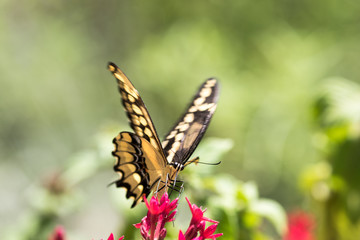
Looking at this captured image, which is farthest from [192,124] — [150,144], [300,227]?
[300,227]

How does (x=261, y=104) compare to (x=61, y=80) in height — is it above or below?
below

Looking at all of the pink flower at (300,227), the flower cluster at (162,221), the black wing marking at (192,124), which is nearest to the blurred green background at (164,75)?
the pink flower at (300,227)

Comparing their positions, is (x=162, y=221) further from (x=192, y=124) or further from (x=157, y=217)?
(x=192, y=124)

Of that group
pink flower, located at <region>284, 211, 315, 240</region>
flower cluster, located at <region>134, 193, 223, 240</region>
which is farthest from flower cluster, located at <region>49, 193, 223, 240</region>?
pink flower, located at <region>284, 211, 315, 240</region>

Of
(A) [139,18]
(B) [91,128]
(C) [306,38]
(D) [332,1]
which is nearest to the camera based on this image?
(C) [306,38]

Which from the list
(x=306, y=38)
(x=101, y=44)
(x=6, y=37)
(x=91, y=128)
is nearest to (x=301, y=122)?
(x=306, y=38)

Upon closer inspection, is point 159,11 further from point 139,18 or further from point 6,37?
point 6,37
